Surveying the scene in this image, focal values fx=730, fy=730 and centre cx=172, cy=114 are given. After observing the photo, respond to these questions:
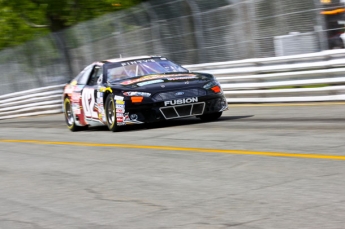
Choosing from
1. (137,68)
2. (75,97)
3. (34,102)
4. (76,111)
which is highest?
(137,68)

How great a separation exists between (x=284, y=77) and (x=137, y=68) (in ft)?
12.1

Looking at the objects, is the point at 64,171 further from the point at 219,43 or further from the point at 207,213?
the point at 219,43

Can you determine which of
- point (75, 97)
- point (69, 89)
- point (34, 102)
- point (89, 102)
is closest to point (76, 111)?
point (75, 97)

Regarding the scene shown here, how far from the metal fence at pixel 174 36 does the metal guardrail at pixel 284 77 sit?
0.73 ft

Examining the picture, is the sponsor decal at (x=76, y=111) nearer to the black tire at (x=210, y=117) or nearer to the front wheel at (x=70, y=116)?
the front wheel at (x=70, y=116)

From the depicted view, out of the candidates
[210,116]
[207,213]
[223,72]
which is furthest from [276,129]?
[223,72]

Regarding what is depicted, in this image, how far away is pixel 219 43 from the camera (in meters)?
17.0

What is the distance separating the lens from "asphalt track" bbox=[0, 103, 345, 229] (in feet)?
15.9

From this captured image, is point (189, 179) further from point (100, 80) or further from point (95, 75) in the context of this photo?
point (95, 75)

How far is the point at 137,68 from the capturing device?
1238 centimetres

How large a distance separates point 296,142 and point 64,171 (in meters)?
2.54

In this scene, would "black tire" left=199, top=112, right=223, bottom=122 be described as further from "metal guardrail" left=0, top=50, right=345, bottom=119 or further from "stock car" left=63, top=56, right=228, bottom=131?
"metal guardrail" left=0, top=50, right=345, bottom=119

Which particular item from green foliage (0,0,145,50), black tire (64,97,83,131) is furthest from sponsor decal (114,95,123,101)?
green foliage (0,0,145,50)

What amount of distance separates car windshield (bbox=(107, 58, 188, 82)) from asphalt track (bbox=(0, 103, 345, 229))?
148 centimetres
